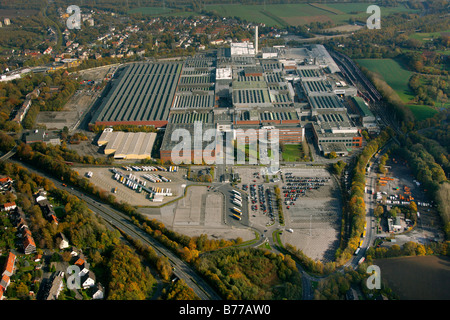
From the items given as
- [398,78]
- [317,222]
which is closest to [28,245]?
[317,222]

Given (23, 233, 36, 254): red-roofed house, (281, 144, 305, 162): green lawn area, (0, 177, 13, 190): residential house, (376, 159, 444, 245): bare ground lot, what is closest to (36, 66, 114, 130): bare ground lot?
(0, 177, 13, 190): residential house

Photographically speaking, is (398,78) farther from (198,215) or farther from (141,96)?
(198,215)

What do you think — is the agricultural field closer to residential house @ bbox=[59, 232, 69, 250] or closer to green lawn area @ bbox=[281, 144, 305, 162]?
green lawn area @ bbox=[281, 144, 305, 162]

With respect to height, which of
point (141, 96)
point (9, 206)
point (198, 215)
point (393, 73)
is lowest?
point (198, 215)

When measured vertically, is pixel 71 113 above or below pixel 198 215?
above

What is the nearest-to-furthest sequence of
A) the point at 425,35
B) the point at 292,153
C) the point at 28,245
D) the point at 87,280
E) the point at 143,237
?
the point at 87,280
the point at 28,245
the point at 143,237
the point at 292,153
the point at 425,35

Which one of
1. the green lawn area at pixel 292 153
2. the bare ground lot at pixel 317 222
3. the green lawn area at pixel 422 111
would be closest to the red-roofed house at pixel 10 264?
the bare ground lot at pixel 317 222

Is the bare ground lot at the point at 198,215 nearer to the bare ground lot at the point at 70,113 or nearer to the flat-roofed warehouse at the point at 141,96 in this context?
the flat-roofed warehouse at the point at 141,96
